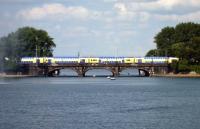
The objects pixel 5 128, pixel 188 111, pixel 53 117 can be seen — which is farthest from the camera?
pixel 188 111

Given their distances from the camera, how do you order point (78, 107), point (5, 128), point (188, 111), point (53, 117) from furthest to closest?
1. point (78, 107)
2. point (188, 111)
3. point (53, 117)
4. point (5, 128)

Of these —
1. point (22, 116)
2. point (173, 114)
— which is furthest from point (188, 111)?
point (22, 116)

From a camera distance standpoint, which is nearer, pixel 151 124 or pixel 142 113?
pixel 151 124

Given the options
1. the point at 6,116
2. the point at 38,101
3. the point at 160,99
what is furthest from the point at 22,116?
the point at 160,99

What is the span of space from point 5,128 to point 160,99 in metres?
43.5

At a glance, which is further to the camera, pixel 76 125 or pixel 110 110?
pixel 110 110

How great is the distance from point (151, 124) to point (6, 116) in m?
17.3

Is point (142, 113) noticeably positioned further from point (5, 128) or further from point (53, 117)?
point (5, 128)

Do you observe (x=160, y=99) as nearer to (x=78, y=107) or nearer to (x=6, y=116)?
(x=78, y=107)

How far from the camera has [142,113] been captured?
82500 mm

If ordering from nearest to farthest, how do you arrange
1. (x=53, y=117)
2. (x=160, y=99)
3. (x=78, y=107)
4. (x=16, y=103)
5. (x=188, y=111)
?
(x=53, y=117) → (x=188, y=111) → (x=78, y=107) → (x=16, y=103) → (x=160, y=99)

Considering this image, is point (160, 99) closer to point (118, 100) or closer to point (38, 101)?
point (118, 100)

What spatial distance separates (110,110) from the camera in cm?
8600

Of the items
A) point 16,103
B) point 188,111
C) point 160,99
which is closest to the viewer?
point 188,111
